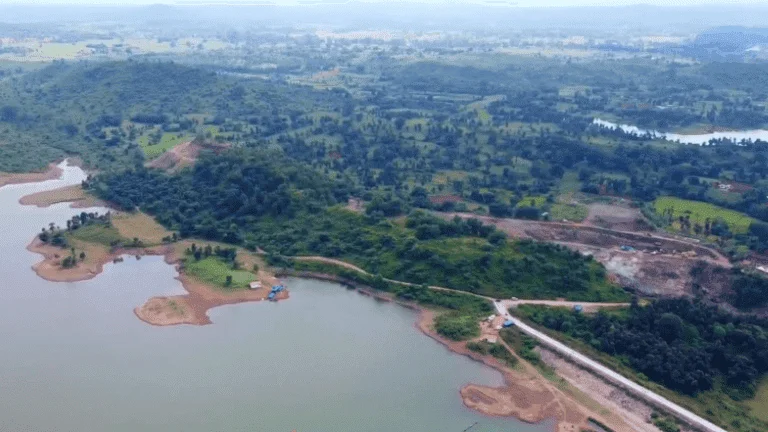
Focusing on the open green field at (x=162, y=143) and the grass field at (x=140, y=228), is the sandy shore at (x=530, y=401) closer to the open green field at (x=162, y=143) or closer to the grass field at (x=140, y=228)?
the grass field at (x=140, y=228)

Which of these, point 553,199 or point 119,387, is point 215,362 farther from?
point 553,199

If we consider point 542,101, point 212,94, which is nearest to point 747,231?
point 542,101

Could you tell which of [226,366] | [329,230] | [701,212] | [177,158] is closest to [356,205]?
[329,230]

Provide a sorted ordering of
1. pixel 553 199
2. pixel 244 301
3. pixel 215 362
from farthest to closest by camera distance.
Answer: pixel 553 199, pixel 244 301, pixel 215 362

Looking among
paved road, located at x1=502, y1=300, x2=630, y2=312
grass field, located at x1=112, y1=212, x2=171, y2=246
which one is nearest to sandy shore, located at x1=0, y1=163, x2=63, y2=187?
grass field, located at x1=112, y1=212, x2=171, y2=246

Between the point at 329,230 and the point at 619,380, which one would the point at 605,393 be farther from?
the point at 329,230

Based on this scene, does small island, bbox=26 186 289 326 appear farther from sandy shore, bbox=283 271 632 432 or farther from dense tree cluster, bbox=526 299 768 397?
dense tree cluster, bbox=526 299 768 397
